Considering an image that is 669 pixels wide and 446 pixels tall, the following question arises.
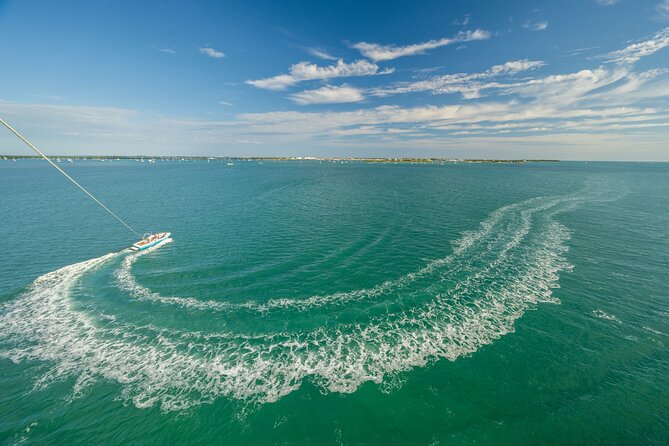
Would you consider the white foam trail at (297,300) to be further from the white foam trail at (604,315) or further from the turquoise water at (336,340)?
the white foam trail at (604,315)

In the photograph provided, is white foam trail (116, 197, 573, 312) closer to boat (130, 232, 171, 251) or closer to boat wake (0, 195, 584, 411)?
boat wake (0, 195, 584, 411)

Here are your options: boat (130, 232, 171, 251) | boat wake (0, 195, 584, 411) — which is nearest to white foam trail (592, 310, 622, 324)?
boat wake (0, 195, 584, 411)

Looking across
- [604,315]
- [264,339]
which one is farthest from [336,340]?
[604,315]

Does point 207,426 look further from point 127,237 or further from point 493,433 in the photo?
point 127,237

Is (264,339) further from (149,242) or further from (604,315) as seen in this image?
(604,315)

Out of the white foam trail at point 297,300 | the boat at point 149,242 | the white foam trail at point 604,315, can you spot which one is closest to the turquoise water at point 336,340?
the white foam trail at point 604,315

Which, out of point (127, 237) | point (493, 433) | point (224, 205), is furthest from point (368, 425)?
point (224, 205)
